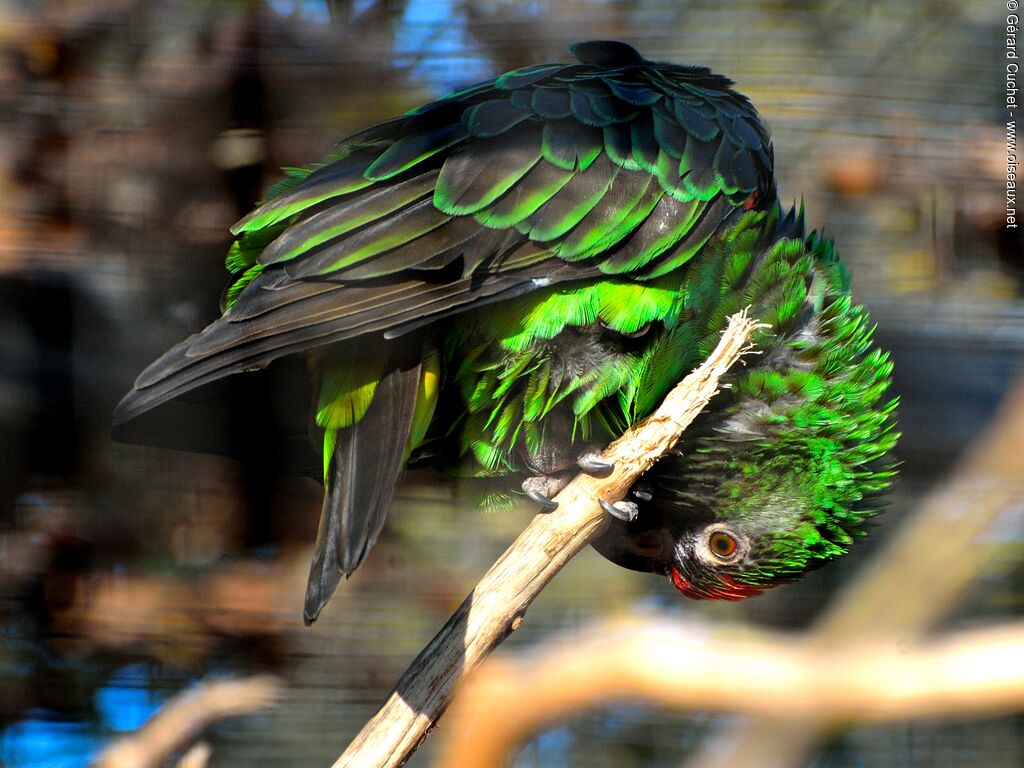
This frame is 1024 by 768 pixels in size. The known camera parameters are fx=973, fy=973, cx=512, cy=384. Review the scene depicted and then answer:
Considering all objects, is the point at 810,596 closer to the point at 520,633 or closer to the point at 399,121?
the point at 520,633

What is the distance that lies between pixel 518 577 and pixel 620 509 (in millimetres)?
187

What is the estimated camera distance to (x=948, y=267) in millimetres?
1751

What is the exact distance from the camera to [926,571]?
113 cm

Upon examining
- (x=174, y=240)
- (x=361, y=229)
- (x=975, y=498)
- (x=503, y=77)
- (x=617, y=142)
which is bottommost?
(x=975, y=498)

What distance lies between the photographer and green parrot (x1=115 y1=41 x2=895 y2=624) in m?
1.10

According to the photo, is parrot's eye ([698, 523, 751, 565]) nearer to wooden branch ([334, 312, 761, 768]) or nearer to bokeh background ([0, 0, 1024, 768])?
wooden branch ([334, 312, 761, 768])

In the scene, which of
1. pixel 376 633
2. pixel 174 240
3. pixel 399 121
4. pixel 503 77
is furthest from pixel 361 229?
pixel 376 633

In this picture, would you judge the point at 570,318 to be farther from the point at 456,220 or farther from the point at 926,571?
the point at 926,571

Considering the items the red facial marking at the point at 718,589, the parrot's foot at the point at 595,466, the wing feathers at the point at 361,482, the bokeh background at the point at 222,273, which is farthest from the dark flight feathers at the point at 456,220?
the red facial marking at the point at 718,589

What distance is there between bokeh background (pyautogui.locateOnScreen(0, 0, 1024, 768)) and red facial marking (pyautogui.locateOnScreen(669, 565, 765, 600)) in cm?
40

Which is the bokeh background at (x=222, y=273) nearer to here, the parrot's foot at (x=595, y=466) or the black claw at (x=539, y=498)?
the black claw at (x=539, y=498)

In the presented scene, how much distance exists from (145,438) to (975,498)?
1170 mm

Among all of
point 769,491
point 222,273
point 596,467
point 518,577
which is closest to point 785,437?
point 769,491

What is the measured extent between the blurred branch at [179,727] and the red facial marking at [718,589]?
2.38 ft
